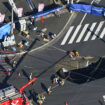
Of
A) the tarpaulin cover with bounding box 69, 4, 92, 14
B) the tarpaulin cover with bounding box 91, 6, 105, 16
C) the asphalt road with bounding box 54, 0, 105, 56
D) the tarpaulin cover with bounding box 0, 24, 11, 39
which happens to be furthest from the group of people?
the tarpaulin cover with bounding box 0, 24, 11, 39

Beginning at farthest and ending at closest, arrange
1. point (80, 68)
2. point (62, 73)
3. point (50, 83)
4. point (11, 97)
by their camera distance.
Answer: point (80, 68) → point (62, 73) → point (50, 83) → point (11, 97)

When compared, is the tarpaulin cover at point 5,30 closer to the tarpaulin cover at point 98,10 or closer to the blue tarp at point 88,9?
the blue tarp at point 88,9

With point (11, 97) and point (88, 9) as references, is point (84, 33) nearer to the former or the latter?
point (88, 9)

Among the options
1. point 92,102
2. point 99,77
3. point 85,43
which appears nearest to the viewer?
point 92,102

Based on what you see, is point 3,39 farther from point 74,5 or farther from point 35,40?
point 74,5

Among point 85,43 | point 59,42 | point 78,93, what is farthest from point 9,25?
point 78,93

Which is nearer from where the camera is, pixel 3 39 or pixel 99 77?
pixel 99 77

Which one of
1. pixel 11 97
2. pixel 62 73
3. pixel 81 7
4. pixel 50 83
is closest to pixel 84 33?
pixel 81 7
